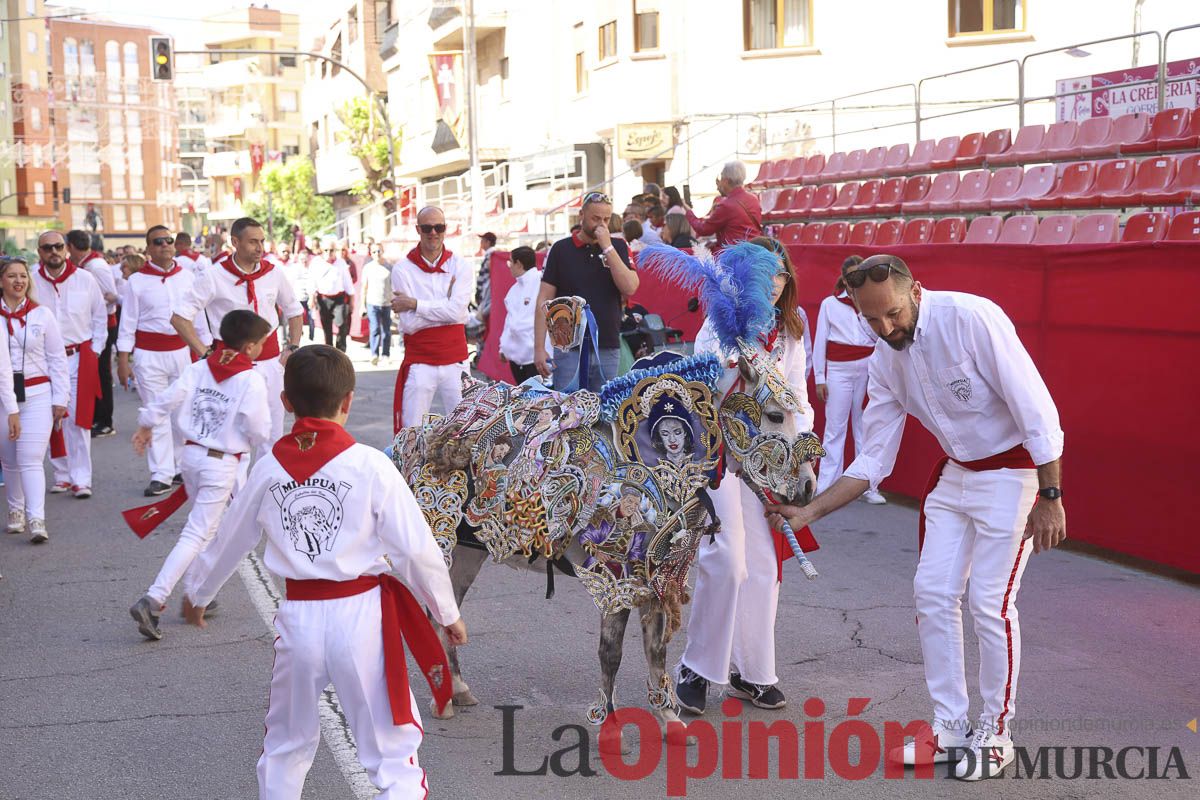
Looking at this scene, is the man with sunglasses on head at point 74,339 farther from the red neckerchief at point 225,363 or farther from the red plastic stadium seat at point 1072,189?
the red plastic stadium seat at point 1072,189

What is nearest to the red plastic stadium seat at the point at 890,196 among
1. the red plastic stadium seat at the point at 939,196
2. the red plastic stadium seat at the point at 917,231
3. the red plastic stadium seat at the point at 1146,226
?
the red plastic stadium seat at the point at 939,196

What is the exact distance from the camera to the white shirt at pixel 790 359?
5.19 meters

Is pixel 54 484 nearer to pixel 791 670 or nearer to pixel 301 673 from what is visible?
pixel 791 670

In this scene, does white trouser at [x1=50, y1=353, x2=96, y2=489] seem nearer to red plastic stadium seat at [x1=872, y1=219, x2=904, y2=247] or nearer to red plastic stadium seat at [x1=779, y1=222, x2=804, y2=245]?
red plastic stadium seat at [x1=872, y1=219, x2=904, y2=247]

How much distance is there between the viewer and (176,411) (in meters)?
7.26

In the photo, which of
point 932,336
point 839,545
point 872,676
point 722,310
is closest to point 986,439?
point 932,336

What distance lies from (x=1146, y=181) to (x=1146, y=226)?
150 cm

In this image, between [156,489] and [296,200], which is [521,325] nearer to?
[156,489]

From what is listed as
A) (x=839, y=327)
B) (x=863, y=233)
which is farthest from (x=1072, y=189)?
(x=839, y=327)

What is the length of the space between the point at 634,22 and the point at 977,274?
18.9 metres

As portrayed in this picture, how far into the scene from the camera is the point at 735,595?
5434 mm

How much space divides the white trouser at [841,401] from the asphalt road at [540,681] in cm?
162

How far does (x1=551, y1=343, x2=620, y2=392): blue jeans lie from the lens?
5672 millimetres

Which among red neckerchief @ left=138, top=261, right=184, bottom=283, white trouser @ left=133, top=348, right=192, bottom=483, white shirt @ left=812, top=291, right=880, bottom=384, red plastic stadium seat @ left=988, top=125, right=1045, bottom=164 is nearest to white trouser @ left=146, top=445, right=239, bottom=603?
white trouser @ left=133, top=348, right=192, bottom=483
